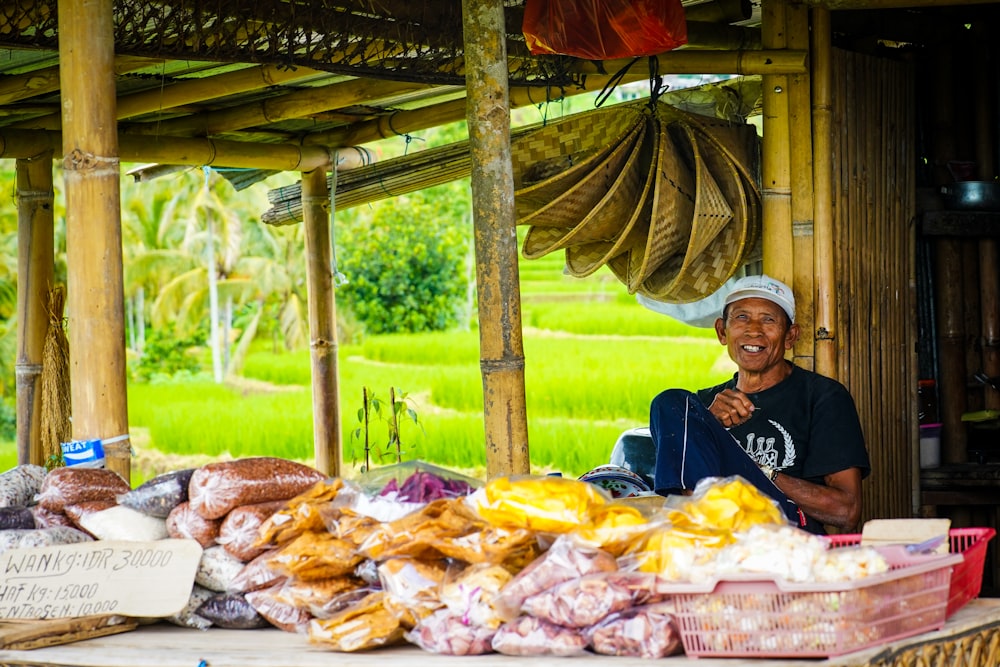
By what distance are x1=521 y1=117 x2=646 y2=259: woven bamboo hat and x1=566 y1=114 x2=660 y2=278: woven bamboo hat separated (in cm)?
2

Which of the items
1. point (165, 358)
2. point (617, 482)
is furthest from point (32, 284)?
point (165, 358)

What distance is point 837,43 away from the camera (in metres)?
3.70

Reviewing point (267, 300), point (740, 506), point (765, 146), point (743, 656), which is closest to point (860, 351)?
point (765, 146)

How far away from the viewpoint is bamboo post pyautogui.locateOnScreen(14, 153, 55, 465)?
4.84 meters

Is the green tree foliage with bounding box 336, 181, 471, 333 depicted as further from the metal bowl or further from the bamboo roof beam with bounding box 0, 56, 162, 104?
the metal bowl

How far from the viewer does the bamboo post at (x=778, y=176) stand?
323 cm

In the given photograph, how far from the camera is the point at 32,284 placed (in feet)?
15.9

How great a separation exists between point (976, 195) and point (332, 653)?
2711mm

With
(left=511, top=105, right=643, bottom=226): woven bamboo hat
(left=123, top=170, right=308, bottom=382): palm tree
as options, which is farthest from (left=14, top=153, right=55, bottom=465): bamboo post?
(left=123, top=170, right=308, bottom=382): palm tree

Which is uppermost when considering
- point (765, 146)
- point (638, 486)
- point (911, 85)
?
Result: point (911, 85)

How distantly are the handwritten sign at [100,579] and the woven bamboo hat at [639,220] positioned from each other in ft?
5.82

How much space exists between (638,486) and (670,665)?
170cm

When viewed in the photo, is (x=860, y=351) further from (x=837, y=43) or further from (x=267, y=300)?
(x=267, y=300)

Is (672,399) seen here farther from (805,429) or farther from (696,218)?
(696,218)
